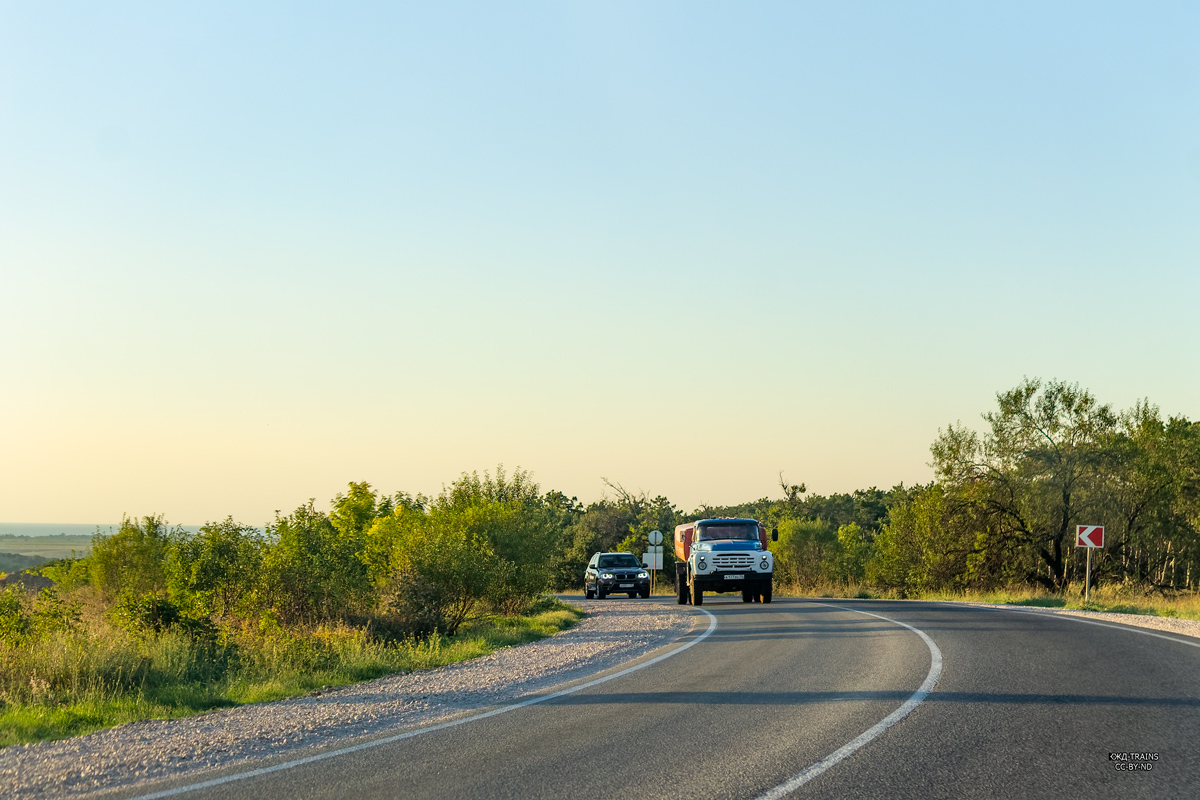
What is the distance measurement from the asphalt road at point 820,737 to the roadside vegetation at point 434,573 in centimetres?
400

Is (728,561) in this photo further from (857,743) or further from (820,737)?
(857,743)

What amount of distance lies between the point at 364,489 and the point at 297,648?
89.9ft

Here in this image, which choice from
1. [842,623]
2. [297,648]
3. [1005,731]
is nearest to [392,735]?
[1005,731]

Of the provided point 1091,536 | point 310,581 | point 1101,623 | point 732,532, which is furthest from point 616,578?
point 1101,623

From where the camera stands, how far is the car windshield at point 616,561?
3906 cm

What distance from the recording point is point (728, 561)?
2950cm

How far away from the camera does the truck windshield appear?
3011 cm

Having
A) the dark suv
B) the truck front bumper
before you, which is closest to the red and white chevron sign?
the truck front bumper

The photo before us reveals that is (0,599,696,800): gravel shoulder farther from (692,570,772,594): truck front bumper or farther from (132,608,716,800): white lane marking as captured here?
(692,570,772,594): truck front bumper

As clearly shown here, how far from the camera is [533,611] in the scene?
27.4 meters

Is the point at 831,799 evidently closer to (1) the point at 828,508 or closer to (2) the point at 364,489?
(2) the point at 364,489

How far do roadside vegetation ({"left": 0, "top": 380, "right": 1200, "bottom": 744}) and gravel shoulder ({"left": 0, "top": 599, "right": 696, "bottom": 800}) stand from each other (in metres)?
0.89

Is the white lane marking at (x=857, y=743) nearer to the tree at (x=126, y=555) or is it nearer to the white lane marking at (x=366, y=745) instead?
the white lane marking at (x=366, y=745)

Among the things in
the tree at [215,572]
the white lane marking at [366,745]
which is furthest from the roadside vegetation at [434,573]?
the white lane marking at [366,745]
